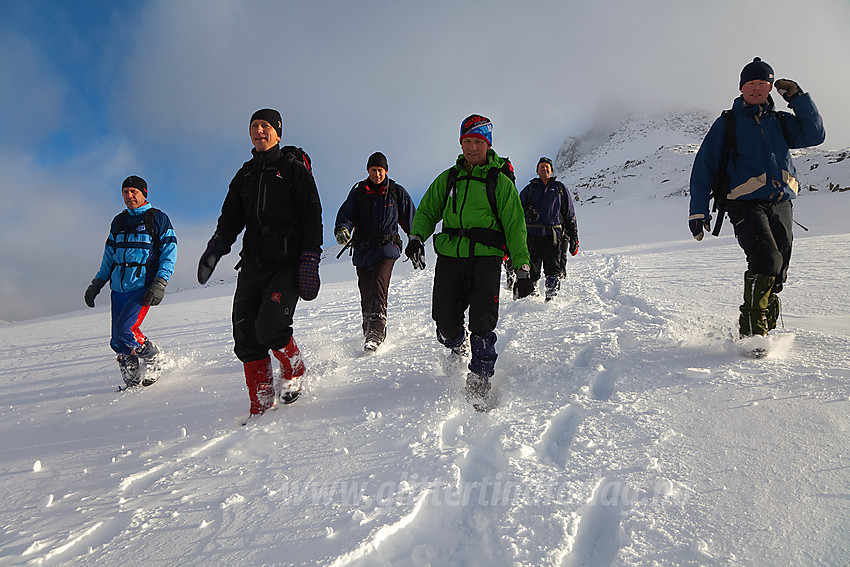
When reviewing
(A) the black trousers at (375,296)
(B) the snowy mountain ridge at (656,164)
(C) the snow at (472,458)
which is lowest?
(C) the snow at (472,458)

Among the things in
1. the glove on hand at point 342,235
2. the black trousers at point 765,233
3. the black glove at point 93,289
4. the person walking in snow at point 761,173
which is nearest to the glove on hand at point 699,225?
the person walking in snow at point 761,173

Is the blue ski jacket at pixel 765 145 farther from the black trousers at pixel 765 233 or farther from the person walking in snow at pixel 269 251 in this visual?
the person walking in snow at pixel 269 251

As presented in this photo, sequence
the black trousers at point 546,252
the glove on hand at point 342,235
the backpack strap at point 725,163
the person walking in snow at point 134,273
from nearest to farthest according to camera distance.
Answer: the backpack strap at point 725,163, the person walking in snow at point 134,273, the glove on hand at point 342,235, the black trousers at point 546,252

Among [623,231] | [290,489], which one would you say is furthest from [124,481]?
[623,231]

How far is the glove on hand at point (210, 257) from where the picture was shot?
3.20 meters

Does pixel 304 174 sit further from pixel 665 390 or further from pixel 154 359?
pixel 665 390

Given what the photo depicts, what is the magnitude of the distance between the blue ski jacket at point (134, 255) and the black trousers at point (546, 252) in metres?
4.71

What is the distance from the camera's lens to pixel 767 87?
326cm

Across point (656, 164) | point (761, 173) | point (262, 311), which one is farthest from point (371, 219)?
point (656, 164)

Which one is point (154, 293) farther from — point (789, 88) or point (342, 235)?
point (789, 88)

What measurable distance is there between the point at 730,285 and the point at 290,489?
621 cm

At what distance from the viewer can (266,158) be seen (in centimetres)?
312

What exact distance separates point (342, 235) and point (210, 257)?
1448 millimetres

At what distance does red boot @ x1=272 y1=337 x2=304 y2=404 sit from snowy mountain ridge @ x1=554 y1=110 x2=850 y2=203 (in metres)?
23.1
